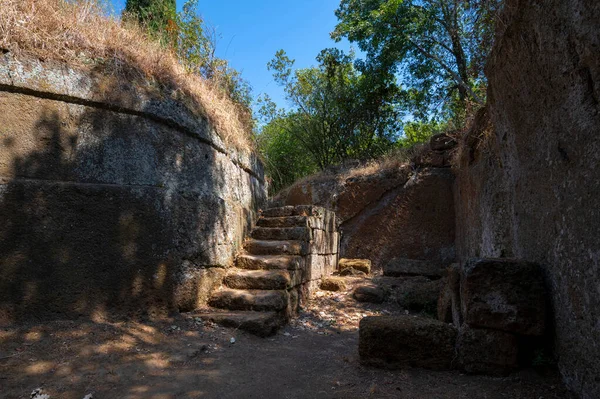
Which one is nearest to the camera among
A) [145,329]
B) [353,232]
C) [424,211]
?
[145,329]

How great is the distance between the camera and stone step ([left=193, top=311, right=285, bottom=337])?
389 centimetres

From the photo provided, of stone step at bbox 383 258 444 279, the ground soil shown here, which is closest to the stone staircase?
the ground soil

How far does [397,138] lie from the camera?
12.5 m

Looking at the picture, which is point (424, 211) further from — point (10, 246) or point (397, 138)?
point (10, 246)

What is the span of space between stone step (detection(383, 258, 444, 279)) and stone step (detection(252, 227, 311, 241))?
6.44 feet

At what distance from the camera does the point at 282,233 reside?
5891 millimetres

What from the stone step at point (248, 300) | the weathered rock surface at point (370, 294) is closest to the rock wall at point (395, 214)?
the weathered rock surface at point (370, 294)

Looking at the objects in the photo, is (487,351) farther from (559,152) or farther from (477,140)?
(477,140)

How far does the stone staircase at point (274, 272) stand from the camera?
4109 mm

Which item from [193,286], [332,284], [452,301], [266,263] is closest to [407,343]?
[452,301]

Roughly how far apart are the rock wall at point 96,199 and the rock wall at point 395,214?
4799 millimetres

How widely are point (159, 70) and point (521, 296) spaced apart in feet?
14.3

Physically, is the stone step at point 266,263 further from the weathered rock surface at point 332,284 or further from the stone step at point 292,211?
the weathered rock surface at point 332,284

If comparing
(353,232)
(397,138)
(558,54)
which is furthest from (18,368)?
(397,138)
